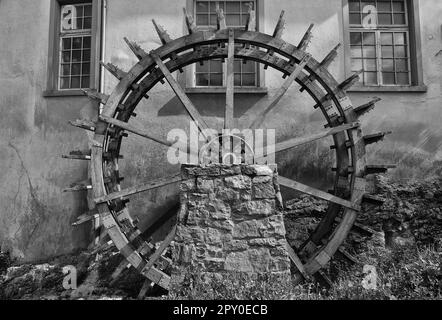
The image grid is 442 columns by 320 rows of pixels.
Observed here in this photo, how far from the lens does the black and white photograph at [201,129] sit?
5.33m

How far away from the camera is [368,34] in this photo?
6590 mm

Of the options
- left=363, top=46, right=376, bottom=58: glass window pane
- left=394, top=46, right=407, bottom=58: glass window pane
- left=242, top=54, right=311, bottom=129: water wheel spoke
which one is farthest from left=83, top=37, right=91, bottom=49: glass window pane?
left=394, top=46, right=407, bottom=58: glass window pane

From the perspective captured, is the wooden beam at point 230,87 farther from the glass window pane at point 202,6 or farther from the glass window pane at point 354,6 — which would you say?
the glass window pane at point 354,6

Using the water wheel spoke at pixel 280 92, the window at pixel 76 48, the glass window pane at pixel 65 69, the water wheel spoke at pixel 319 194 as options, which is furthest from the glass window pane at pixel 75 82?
the water wheel spoke at pixel 319 194

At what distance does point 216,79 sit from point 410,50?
9.83 ft

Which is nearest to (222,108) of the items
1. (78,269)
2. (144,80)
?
(144,80)

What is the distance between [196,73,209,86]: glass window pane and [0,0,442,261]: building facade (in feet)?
0.05

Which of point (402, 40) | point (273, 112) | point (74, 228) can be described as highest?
point (402, 40)

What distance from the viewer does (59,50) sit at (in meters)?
6.77

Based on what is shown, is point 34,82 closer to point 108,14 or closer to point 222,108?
point 108,14

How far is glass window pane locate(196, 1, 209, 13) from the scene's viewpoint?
6566 millimetres

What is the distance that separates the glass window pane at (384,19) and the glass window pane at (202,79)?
112 inches

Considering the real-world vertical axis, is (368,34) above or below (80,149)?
above

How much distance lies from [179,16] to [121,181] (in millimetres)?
2625
